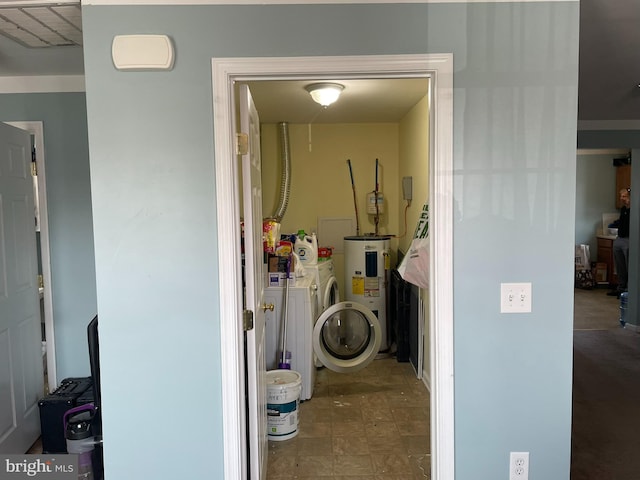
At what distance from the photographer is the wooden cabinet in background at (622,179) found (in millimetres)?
7930

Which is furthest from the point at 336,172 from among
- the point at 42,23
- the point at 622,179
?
the point at 622,179

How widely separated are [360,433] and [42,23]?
9.22ft

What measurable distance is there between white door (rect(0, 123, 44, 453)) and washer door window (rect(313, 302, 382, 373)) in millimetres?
1871

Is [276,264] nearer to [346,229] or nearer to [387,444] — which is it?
[387,444]

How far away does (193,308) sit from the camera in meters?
1.85

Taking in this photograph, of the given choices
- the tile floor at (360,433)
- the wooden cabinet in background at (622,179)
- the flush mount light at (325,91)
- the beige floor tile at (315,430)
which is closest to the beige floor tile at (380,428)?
the tile floor at (360,433)

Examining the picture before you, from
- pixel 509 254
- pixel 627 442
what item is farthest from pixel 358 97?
pixel 627 442

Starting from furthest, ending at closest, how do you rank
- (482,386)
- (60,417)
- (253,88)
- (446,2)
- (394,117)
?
1. (394,117)
2. (253,88)
3. (60,417)
4. (482,386)
5. (446,2)

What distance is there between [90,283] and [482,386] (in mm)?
2509

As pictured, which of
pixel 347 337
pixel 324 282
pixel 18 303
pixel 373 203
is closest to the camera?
pixel 18 303

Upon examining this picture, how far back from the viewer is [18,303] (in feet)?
9.29

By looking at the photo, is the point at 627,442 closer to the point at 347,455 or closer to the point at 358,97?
the point at 347,455

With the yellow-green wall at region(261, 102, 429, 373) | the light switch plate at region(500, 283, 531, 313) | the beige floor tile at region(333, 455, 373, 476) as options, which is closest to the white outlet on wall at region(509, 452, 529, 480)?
the light switch plate at region(500, 283, 531, 313)

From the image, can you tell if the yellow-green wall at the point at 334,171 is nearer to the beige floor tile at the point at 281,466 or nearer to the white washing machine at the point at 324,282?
the white washing machine at the point at 324,282
